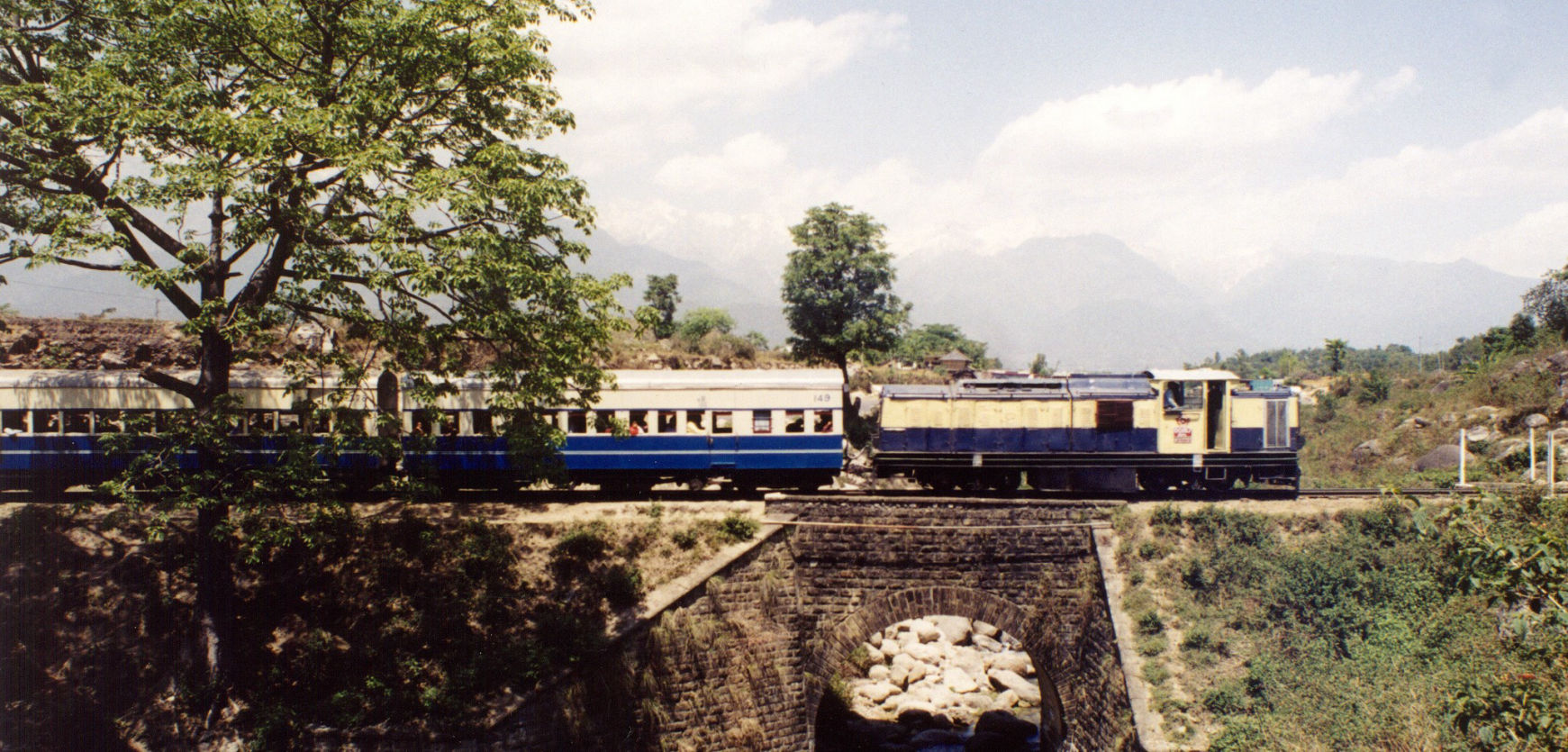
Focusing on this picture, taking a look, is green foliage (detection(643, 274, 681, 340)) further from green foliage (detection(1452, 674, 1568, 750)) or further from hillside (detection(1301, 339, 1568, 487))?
green foliage (detection(1452, 674, 1568, 750))

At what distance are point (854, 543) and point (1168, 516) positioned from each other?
256 inches

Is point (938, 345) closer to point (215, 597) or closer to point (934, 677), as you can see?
point (934, 677)

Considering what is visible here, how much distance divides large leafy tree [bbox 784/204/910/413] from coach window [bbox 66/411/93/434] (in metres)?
23.3

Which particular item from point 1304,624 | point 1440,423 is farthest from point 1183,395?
point 1440,423

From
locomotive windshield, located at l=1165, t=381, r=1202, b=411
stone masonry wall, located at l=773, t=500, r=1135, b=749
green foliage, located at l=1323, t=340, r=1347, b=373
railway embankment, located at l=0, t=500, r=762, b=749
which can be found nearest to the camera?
railway embankment, located at l=0, t=500, r=762, b=749

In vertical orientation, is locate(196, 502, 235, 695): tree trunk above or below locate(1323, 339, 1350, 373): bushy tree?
below

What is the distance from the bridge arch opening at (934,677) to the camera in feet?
50.6

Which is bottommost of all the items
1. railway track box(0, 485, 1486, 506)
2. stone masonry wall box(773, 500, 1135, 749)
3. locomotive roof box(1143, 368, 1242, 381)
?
stone masonry wall box(773, 500, 1135, 749)

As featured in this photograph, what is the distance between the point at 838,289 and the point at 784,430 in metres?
16.5

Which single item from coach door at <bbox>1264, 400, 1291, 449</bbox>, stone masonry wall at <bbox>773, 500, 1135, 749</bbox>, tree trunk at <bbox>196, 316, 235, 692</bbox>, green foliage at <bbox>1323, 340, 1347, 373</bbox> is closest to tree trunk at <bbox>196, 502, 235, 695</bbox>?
tree trunk at <bbox>196, 316, 235, 692</bbox>

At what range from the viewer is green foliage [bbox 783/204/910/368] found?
33406mm

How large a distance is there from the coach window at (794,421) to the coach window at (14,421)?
1610 centimetres

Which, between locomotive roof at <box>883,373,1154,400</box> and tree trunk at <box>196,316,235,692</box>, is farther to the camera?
locomotive roof at <box>883,373,1154,400</box>

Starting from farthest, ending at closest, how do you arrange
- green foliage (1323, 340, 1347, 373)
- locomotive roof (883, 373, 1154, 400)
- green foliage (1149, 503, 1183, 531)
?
green foliage (1323, 340, 1347, 373), locomotive roof (883, 373, 1154, 400), green foliage (1149, 503, 1183, 531)
